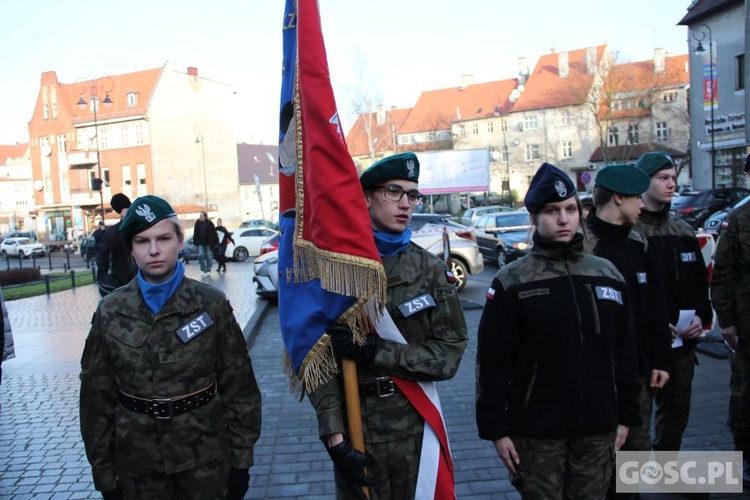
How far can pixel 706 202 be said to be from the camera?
82.9ft

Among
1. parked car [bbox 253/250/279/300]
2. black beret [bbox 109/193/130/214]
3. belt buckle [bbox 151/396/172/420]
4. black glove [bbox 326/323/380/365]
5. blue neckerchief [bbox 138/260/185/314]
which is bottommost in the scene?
parked car [bbox 253/250/279/300]

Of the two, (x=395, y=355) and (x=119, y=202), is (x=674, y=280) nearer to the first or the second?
(x=395, y=355)

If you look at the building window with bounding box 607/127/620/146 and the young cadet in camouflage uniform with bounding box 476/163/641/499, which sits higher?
the building window with bounding box 607/127/620/146

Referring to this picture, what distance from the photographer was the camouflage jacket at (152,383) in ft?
9.03

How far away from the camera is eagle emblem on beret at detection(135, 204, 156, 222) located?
285cm

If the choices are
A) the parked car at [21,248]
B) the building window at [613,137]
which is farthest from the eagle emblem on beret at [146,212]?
the building window at [613,137]

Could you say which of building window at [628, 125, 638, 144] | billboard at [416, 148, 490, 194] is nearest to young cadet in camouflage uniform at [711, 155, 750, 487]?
billboard at [416, 148, 490, 194]

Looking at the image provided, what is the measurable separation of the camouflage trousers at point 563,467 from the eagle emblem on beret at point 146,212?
202cm

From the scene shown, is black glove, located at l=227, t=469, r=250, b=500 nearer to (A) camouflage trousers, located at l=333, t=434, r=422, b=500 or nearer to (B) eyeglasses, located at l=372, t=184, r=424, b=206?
(A) camouflage trousers, located at l=333, t=434, r=422, b=500

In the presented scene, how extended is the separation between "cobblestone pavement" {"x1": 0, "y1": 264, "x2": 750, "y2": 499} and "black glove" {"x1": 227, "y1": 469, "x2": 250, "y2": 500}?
1.66m

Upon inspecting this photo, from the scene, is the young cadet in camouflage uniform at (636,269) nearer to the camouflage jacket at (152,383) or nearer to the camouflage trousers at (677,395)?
the camouflage trousers at (677,395)

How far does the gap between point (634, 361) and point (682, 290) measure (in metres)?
1.48

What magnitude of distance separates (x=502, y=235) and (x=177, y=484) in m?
17.4

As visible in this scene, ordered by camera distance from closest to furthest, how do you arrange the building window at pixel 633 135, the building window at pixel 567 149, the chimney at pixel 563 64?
the building window at pixel 633 135 → the building window at pixel 567 149 → the chimney at pixel 563 64
